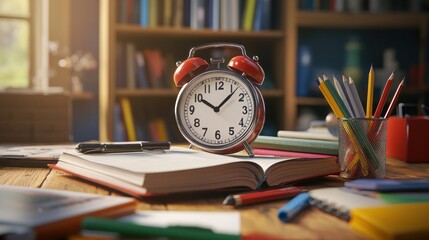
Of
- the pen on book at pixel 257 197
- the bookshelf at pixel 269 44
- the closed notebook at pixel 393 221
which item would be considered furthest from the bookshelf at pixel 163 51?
the closed notebook at pixel 393 221

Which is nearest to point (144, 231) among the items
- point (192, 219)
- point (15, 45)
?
point (192, 219)

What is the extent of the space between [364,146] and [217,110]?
30 cm

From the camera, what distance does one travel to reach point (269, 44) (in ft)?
10.5

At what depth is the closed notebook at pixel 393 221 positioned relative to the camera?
57 cm

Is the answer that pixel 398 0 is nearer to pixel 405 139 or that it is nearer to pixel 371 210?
Answer: pixel 405 139

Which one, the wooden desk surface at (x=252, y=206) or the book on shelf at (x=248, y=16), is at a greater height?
the book on shelf at (x=248, y=16)

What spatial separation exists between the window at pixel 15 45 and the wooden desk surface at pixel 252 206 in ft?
8.03

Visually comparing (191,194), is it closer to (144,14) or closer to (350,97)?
(350,97)

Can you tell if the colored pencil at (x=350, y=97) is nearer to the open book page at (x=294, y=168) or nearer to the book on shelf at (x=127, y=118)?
the open book page at (x=294, y=168)

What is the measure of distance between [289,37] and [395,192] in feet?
7.29

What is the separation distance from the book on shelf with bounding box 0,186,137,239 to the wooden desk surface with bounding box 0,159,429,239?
8cm

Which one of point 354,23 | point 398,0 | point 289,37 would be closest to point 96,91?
point 289,37

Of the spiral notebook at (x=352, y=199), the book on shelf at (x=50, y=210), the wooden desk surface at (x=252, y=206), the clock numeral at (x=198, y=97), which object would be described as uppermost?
the clock numeral at (x=198, y=97)

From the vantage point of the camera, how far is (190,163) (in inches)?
34.7
